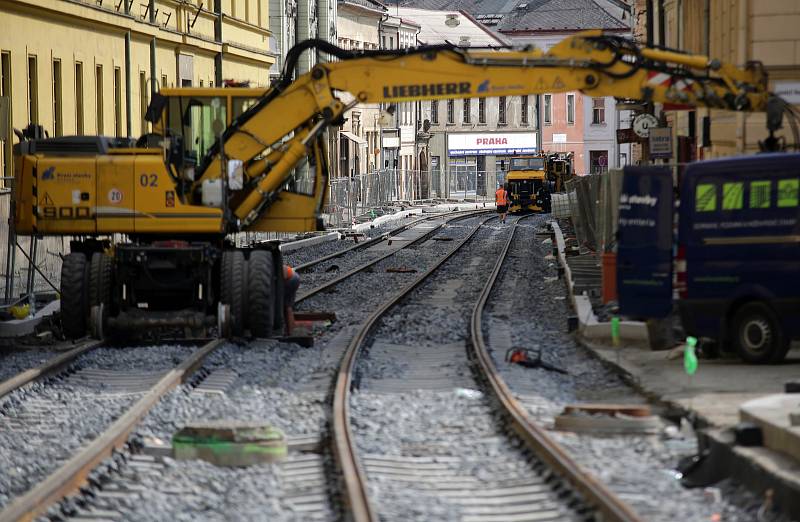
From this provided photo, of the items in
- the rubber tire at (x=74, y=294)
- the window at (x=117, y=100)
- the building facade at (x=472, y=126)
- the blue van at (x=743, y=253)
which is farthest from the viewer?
the building facade at (x=472, y=126)

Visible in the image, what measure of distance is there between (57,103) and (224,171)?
1629cm

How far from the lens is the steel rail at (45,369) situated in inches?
568

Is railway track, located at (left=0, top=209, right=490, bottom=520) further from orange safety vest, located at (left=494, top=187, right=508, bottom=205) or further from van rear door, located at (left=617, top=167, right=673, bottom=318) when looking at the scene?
orange safety vest, located at (left=494, top=187, right=508, bottom=205)

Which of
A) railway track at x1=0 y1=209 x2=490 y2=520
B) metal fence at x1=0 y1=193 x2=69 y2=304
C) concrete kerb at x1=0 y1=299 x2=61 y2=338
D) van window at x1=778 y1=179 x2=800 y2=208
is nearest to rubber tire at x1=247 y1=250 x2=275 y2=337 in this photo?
A: railway track at x1=0 y1=209 x2=490 y2=520

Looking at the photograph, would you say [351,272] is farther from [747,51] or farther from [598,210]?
[747,51]

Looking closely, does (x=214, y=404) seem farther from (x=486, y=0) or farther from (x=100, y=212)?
(x=486, y=0)

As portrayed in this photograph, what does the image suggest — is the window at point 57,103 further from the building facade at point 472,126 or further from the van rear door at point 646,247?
the building facade at point 472,126

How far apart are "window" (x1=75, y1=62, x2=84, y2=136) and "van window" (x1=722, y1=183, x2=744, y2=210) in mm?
23244

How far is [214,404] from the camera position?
1359cm

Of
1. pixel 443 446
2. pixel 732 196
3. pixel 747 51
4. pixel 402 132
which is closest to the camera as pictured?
pixel 443 446

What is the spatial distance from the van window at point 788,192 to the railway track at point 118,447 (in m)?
5.55

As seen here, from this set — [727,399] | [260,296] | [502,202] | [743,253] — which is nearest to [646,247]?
[743,253]

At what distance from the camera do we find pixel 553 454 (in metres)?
10.5

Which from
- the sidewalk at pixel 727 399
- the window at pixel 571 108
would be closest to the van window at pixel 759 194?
the sidewalk at pixel 727 399
